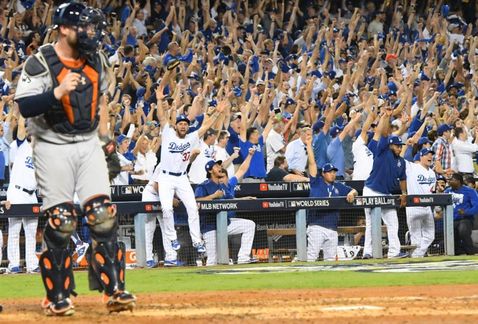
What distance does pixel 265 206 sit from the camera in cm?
1549

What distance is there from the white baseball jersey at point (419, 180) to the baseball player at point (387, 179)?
620 millimetres

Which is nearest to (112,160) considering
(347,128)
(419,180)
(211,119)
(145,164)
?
(211,119)

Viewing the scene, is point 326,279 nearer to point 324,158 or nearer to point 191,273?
point 191,273

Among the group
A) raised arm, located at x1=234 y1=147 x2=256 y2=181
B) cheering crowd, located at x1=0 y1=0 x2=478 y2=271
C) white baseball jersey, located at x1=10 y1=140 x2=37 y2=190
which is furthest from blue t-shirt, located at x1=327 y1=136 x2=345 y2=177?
white baseball jersey, located at x1=10 y1=140 x2=37 y2=190

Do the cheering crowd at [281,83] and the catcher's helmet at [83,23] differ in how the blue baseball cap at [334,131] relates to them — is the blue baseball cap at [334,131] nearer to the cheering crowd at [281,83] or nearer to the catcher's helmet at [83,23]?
the cheering crowd at [281,83]

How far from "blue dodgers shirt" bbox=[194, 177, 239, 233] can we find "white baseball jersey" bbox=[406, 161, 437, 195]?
9.91 ft

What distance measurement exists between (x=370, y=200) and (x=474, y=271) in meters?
4.45

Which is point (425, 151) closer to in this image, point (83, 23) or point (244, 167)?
point (244, 167)

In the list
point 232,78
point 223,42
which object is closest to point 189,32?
point 223,42

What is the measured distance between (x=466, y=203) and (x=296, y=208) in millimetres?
3071

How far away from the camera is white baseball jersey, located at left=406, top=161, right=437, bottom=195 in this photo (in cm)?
1695

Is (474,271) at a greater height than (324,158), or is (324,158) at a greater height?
(324,158)

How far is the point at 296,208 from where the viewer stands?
1549 centimetres

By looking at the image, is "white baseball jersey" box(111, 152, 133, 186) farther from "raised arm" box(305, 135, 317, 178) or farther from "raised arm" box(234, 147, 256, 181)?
"raised arm" box(305, 135, 317, 178)
